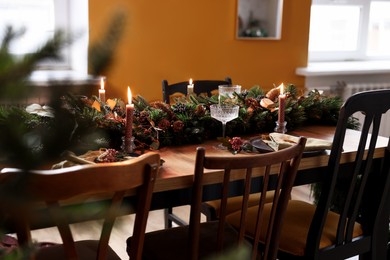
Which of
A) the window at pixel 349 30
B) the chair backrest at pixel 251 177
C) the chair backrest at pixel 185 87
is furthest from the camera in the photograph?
the window at pixel 349 30

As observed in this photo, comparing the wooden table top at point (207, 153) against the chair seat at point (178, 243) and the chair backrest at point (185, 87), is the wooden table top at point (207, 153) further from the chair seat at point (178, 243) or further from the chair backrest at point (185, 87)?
the chair backrest at point (185, 87)

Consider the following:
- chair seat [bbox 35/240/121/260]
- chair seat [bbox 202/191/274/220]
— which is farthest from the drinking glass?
chair seat [bbox 35/240/121/260]

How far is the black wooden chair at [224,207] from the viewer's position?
138cm

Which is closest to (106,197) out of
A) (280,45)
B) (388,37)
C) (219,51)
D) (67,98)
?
(67,98)

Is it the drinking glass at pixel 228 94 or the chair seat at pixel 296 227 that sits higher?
the drinking glass at pixel 228 94

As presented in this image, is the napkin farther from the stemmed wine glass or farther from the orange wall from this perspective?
the orange wall

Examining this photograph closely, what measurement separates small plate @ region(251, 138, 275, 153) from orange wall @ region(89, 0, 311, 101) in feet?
5.12

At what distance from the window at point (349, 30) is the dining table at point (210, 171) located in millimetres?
2305

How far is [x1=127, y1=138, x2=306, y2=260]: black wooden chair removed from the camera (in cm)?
138

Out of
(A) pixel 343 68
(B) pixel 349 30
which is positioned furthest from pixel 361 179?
(B) pixel 349 30

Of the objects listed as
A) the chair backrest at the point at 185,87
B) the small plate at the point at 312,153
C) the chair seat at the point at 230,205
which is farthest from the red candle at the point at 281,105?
the chair backrest at the point at 185,87

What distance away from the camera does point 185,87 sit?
2.76m

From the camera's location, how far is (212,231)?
1782 millimetres

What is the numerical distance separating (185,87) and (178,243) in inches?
47.0
